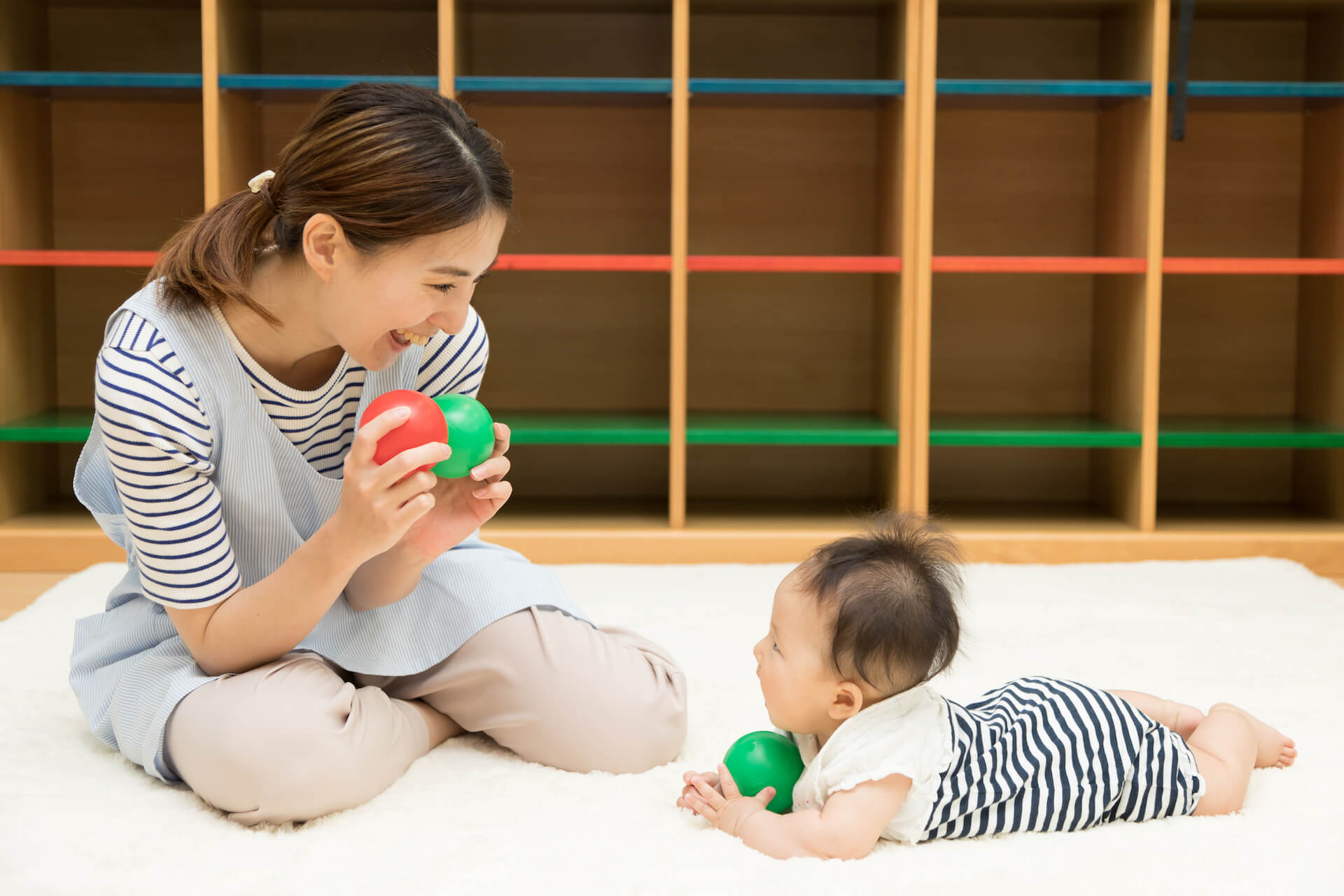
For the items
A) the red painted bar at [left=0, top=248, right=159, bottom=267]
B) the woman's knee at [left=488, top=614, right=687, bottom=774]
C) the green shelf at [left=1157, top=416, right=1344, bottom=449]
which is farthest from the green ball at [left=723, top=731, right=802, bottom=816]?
the red painted bar at [left=0, top=248, right=159, bottom=267]

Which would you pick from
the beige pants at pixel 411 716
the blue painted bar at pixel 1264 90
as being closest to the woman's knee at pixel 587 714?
the beige pants at pixel 411 716

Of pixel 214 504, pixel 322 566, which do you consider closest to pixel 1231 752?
pixel 322 566

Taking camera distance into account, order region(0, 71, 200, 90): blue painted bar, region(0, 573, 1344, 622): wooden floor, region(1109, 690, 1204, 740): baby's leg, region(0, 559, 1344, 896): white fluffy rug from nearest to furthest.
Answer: region(0, 559, 1344, 896): white fluffy rug, region(1109, 690, 1204, 740): baby's leg, region(0, 573, 1344, 622): wooden floor, region(0, 71, 200, 90): blue painted bar

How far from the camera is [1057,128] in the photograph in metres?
2.42

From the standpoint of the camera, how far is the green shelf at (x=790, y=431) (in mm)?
2023

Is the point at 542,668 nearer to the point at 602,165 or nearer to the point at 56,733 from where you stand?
the point at 56,733

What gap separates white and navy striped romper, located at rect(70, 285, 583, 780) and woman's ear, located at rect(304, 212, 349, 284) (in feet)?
0.40

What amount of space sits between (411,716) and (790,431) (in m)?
1.08

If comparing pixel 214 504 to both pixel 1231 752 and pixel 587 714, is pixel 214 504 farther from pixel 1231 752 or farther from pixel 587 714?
pixel 1231 752

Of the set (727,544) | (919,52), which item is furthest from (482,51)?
(727,544)

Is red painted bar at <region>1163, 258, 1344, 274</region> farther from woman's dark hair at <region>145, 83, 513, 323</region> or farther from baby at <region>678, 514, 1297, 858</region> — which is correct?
woman's dark hair at <region>145, 83, 513, 323</region>

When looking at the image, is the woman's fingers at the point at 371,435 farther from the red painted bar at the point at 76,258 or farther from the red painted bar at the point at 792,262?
the red painted bar at the point at 76,258

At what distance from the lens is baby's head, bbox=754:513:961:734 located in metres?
0.89

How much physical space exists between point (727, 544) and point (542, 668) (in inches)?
38.3
